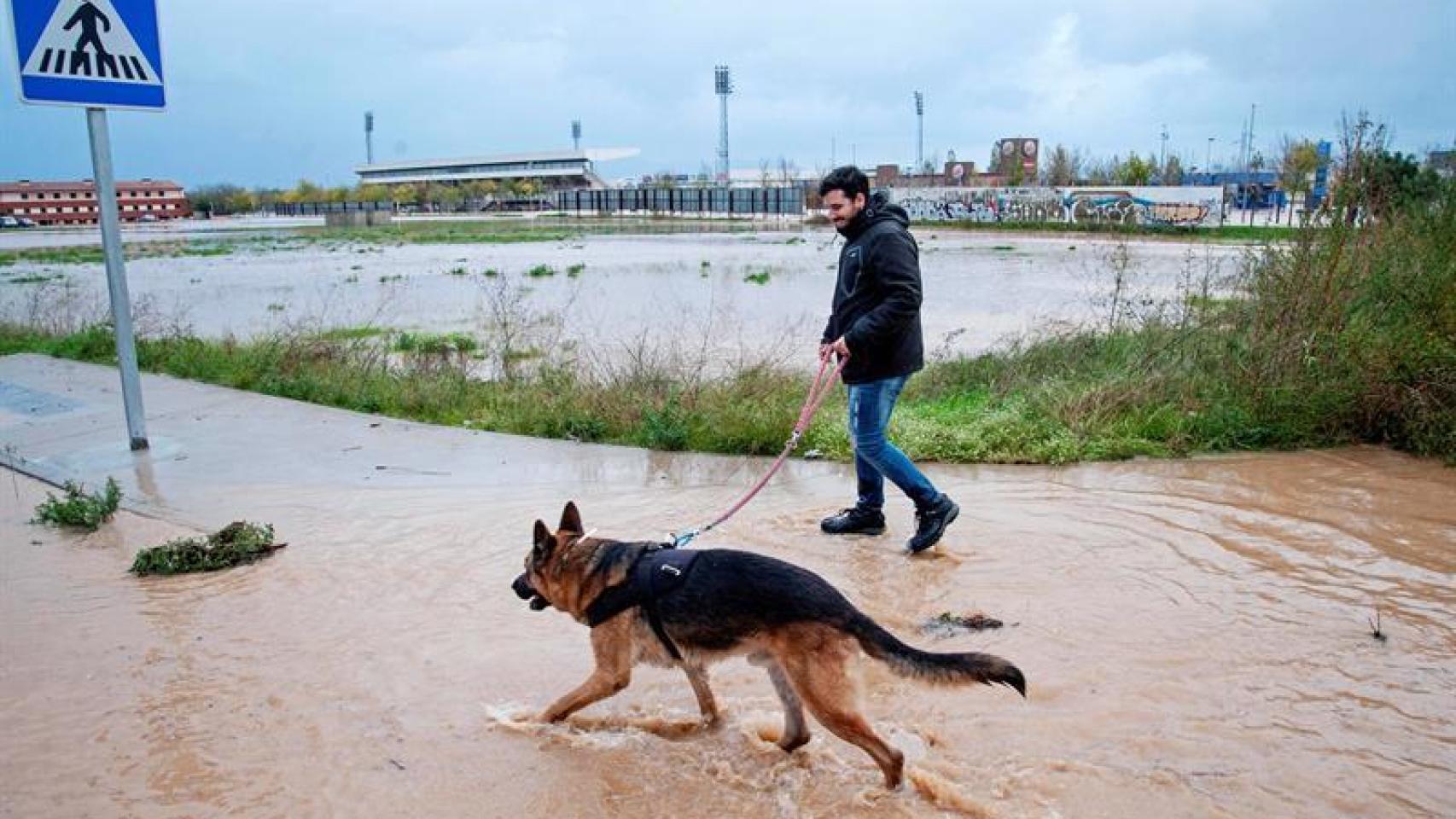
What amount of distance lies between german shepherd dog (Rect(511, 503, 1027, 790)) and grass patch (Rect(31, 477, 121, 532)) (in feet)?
13.0

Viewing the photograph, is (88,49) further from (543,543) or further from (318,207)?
(318,207)

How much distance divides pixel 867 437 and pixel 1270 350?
4.61 metres

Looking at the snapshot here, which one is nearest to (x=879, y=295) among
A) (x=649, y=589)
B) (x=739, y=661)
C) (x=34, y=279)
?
(x=739, y=661)

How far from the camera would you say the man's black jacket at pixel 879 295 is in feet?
18.1

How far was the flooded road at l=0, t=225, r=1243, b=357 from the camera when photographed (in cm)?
1666

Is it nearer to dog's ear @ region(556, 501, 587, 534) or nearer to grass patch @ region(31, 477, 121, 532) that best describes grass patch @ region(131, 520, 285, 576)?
grass patch @ region(31, 477, 121, 532)

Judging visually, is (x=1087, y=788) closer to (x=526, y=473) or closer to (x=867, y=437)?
(x=867, y=437)

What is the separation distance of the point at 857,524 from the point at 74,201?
14370cm

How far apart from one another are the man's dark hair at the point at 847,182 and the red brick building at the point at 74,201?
131 meters

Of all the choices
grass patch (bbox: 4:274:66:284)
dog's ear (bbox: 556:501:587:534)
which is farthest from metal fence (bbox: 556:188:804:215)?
dog's ear (bbox: 556:501:587:534)

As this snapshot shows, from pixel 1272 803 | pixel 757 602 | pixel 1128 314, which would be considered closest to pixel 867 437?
pixel 757 602

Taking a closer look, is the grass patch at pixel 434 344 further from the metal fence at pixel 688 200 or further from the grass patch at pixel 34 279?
the metal fence at pixel 688 200

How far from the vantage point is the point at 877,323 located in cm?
550

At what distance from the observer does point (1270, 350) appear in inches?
324
